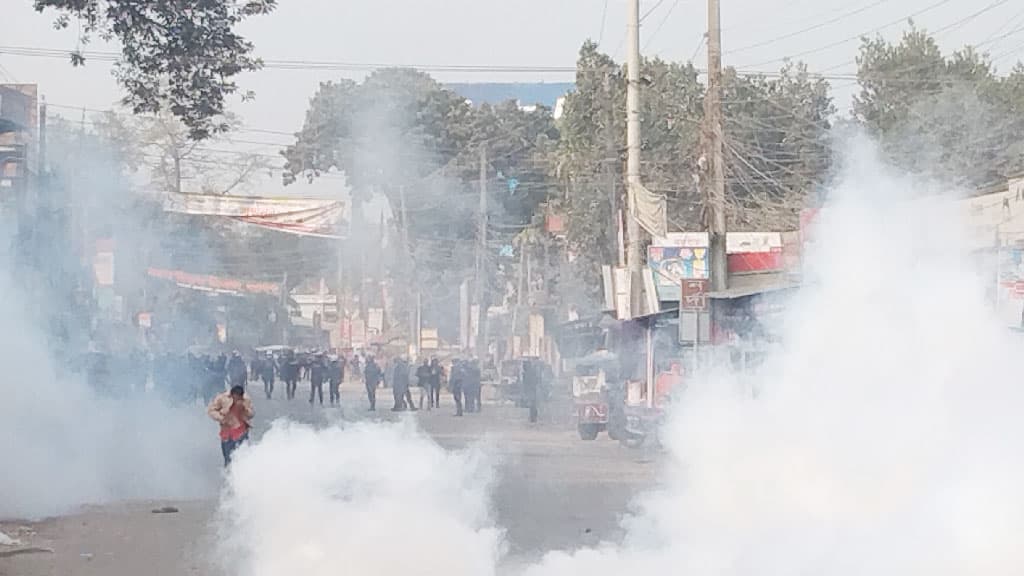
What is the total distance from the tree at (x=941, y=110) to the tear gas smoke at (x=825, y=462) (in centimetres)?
1954

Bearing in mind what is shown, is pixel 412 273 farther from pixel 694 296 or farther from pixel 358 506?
pixel 358 506

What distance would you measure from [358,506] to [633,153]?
63.6 feet

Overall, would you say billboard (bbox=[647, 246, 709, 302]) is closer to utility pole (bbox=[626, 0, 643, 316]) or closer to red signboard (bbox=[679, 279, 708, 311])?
utility pole (bbox=[626, 0, 643, 316])

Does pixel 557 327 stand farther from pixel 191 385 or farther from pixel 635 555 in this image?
pixel 635 555

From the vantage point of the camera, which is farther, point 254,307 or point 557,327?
point 254,307

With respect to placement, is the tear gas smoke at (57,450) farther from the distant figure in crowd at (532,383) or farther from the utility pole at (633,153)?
the distant figure in crowd at (532,383)

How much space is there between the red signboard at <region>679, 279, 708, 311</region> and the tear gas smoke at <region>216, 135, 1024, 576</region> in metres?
11.3

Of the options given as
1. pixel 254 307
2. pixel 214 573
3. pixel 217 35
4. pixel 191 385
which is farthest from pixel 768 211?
pixel 254 307

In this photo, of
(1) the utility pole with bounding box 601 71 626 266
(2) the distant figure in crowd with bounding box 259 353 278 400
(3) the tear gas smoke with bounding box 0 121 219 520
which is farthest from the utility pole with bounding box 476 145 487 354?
(3) the tear gas smoke with bounding box 0 121 219 520

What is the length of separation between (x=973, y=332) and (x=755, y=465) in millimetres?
2028

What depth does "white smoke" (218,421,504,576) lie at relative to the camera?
1041cm

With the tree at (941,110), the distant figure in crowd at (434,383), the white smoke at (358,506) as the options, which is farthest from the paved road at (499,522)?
the distant figure in crowd at (434,383)

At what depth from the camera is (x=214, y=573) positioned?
12.9 meters

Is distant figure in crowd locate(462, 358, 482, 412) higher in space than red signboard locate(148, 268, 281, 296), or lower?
lower
